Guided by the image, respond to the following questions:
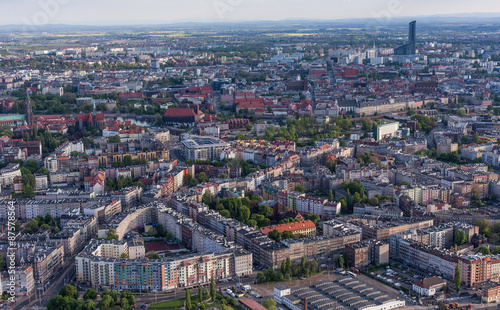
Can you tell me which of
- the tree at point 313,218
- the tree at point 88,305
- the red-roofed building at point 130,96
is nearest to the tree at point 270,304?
the tree at point 88,305

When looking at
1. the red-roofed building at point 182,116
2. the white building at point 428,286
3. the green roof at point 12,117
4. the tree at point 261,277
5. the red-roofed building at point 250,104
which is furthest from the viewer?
the red-roofed building at point 250,104

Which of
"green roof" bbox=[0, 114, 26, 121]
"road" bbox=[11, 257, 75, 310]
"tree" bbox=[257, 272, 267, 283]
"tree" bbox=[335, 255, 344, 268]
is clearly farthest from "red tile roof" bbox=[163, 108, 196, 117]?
"tree" bbox=[257, 272, 267, 283]

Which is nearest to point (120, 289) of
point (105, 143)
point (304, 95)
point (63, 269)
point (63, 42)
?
point (63, 269)

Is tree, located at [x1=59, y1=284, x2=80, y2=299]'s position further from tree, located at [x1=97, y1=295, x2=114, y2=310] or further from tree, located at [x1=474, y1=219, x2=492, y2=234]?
tree, located at [x1=474, y1=219, x2=492, y2=234]

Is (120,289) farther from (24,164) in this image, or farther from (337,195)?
(24,164)

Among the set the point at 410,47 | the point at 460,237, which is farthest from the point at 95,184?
the point at 410,47

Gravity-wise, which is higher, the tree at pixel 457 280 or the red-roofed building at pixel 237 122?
the red-roofed building at pixel 237 122

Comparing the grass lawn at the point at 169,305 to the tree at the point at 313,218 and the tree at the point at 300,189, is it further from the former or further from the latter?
the tree at the point at 300,189
